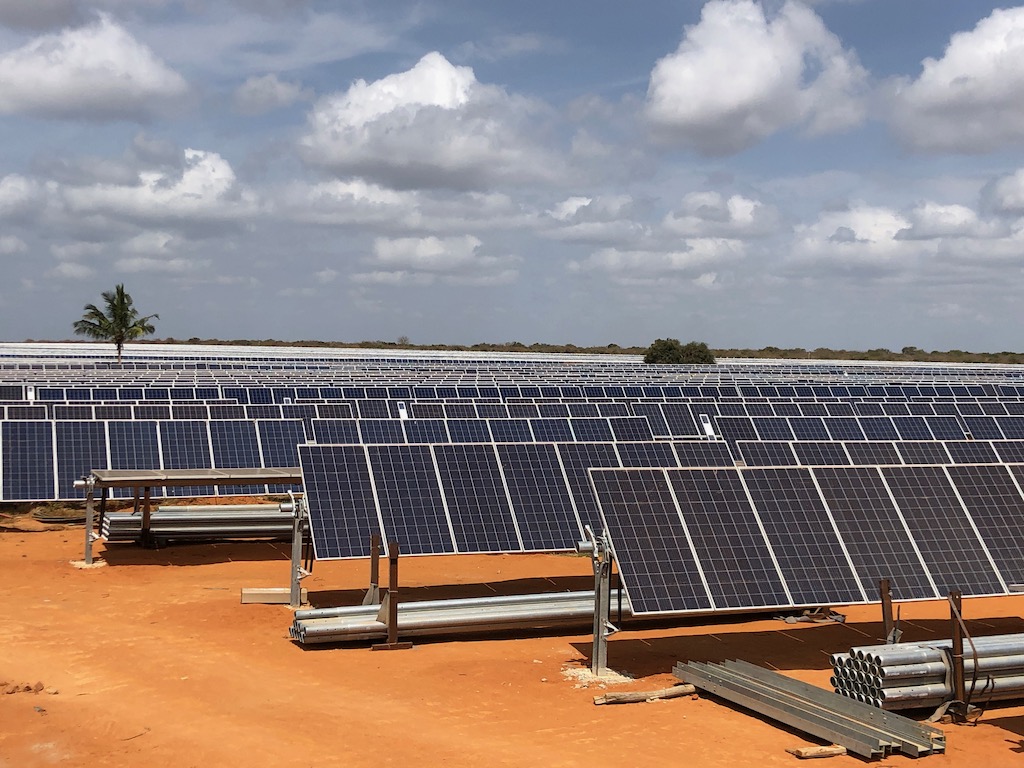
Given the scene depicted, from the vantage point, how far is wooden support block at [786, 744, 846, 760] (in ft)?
37.6

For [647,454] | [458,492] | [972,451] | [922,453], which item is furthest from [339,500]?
[972,451]

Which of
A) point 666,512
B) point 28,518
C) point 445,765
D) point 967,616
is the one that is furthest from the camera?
point 28,518

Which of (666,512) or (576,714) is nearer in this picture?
(576,714)

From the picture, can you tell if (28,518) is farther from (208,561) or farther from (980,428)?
(980,428)

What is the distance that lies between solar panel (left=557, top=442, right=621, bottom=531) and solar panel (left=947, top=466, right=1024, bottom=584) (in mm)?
5849

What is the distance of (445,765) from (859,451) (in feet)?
37.1

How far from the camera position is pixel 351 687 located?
46.2 feet

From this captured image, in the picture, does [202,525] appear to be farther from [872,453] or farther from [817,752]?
[817,752]

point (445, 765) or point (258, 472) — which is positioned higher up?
point (258, 472)

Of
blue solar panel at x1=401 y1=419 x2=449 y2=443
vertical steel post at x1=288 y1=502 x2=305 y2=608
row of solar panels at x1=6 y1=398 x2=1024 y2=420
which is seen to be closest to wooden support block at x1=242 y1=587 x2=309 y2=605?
vertical steel post at x1=288 y1=502 x2=305 y2=608

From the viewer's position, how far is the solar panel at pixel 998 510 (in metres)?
14.9

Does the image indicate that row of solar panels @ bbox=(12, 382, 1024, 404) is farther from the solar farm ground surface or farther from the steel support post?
the steel support post

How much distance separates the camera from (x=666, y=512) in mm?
15070

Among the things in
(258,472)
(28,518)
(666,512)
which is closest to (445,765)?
(666,512)
